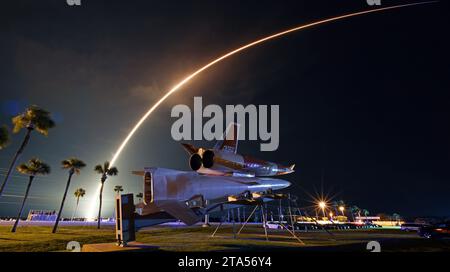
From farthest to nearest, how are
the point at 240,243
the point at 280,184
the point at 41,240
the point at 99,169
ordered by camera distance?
the point at 99,169 < the point at 280,184 < the point at 41,240 < the point at 240,243

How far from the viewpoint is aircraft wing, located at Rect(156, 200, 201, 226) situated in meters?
15.7

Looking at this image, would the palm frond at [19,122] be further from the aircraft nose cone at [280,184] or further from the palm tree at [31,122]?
the aircraft nose cone at [280,184]

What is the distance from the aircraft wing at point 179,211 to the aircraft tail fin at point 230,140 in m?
5.50

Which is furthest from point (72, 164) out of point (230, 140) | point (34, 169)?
point (230, 140)

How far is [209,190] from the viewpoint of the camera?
58.9ft

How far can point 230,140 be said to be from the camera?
20.5 m

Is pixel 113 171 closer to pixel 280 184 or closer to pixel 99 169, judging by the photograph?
pixel 99 169

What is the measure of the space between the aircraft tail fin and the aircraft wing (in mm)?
5498

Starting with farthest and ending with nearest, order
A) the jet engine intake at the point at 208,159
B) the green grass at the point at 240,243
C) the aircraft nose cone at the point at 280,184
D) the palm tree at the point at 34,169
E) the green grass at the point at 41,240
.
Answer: the palm tree at the point at 34,169 < the aircraft nose cone at the point at 280,184 < the green grass at the point at 41,240 < the jet engine intake at the point at 208,159 < the green grass at the point at 240,243

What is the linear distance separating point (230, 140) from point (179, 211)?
6892 millimetres

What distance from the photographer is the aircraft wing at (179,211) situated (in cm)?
1573

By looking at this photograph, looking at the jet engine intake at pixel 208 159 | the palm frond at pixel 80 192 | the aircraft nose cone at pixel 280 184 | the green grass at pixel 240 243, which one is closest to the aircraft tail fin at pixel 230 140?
the jet engine intake at pixel 208 159
